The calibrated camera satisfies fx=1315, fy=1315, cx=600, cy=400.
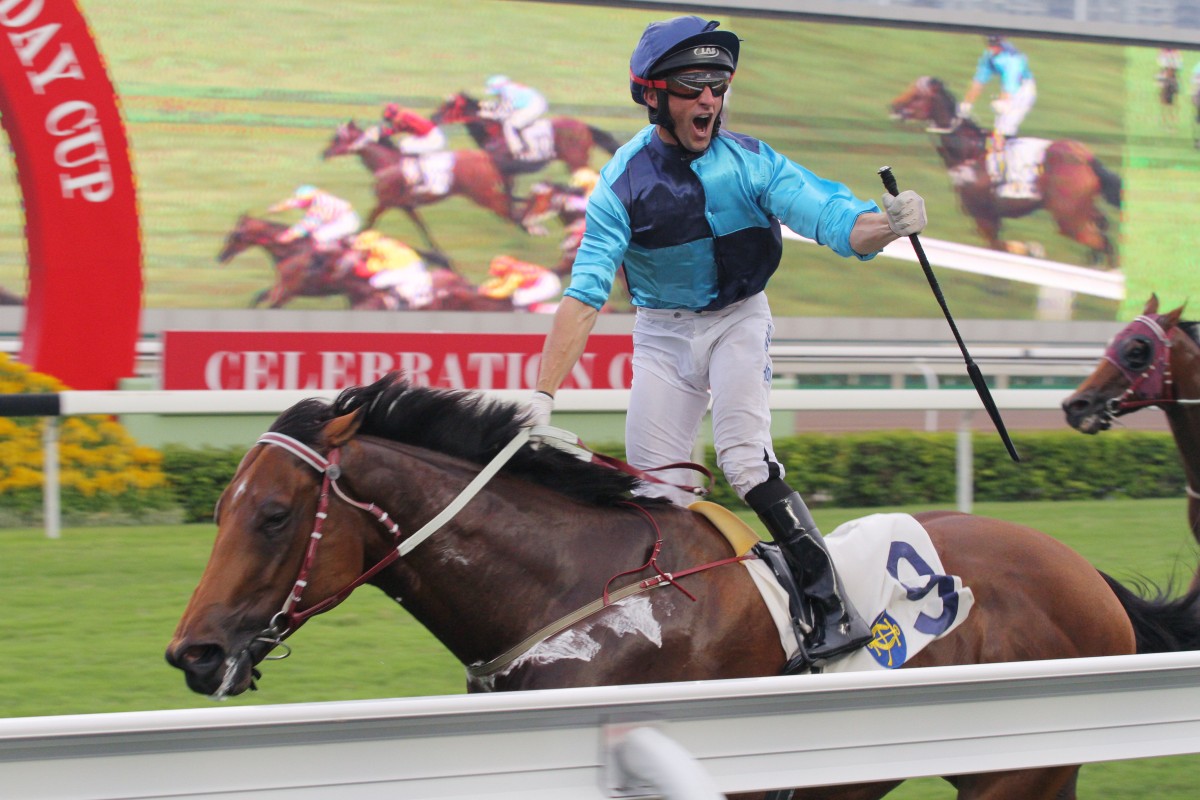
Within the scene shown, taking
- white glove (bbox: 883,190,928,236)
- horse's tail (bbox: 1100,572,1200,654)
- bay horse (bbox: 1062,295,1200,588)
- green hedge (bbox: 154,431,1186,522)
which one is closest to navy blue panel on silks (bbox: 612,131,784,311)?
white glove (bbox: 883,190,928,236)

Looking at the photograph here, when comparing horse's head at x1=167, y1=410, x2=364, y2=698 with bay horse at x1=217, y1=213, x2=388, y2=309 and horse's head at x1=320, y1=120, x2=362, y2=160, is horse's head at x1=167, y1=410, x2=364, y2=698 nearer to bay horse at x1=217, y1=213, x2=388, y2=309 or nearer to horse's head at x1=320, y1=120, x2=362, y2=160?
bay horse at x1=217, y1=213, x2=388, y2=309

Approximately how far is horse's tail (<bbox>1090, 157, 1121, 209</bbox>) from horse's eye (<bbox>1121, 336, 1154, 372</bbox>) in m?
17.5

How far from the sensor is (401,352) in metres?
7.73

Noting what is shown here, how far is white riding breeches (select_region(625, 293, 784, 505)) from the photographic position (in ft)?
8.41

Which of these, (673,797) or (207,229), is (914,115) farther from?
(673,797)

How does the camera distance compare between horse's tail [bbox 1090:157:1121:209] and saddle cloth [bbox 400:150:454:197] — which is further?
horse's tail [bbox 1090:157:1121:209]

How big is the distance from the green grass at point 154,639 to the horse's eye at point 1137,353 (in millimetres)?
736

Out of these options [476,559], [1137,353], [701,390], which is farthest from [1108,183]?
[476,559]

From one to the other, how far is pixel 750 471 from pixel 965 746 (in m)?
0.76

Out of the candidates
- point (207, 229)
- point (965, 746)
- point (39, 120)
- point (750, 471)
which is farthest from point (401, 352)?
point (207, 229)

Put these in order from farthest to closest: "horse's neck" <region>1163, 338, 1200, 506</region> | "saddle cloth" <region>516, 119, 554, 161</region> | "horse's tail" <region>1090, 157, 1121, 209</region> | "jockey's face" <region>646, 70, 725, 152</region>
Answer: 1. "horse's tail" <region>1090, 157, 1121, 209</region>
2. "saddle cloth" <region>516, 119, 554, 161</region>
3. "horse's neck" <region>1163, 338, 1200, 506</region>
4. "jockey's face" <region>646, 70, 725, 152</region>

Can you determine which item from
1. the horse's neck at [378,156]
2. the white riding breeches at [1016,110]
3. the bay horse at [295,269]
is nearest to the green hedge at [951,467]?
the bay horse at [295,269]

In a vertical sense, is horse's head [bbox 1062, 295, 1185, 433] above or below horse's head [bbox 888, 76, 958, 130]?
below

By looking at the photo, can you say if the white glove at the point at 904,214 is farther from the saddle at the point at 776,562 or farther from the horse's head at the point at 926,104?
the horse's head at the point at 926,104
